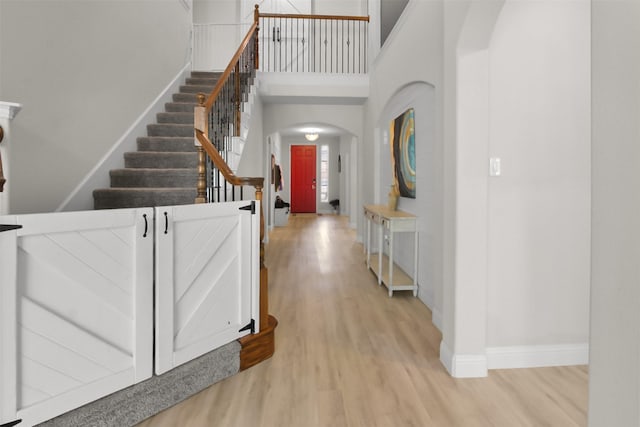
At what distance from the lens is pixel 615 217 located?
1.11 m

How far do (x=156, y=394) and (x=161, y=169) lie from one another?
2.57 metres

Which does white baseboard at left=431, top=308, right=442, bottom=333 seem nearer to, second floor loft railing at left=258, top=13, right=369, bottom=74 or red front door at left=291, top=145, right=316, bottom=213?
second floor loft railing at left=258, top=13, right=369, bottom=74

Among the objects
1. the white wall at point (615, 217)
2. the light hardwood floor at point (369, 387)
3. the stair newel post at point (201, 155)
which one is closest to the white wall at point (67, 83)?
the stair newel post at point (201, 155)

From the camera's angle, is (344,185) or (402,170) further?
(344,185)

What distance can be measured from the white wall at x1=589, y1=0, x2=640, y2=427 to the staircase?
3.17 meters

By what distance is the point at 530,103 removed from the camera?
7.91ft

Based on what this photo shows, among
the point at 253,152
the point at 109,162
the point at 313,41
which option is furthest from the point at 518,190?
the point at 313,41

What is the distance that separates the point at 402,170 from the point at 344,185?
26.2 ft

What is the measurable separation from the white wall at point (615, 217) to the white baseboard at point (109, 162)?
12.1 ft

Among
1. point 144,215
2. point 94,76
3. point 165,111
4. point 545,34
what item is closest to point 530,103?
point 545,34

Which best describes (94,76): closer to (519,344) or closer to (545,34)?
(545,34)

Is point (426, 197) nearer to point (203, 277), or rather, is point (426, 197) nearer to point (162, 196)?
point (203, 277)

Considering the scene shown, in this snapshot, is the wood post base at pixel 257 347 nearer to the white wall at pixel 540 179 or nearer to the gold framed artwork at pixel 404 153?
the white wall at pixel 540 179

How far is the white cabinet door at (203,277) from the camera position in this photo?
199cm
